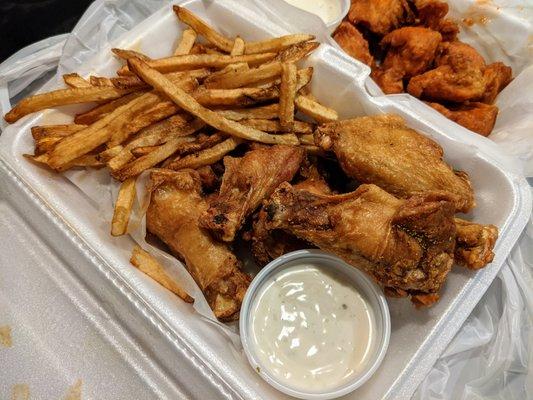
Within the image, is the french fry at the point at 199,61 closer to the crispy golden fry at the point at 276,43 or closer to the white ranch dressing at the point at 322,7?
the crispy golden fry at the point at 276,43

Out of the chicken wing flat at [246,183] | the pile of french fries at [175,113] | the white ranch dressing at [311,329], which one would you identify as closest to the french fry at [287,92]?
the pile of french fries at [175,113]

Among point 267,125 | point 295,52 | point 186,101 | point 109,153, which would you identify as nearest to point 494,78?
point 295,52

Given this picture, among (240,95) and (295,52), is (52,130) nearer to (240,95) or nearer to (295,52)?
(240,95)

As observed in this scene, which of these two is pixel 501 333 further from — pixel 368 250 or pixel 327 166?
pixel 327 166

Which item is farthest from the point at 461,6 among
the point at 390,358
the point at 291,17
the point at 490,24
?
the point at 390,358

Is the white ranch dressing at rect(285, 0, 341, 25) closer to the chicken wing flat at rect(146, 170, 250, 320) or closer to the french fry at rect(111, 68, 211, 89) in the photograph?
the french fry at rect(111, 68, 211, 89)

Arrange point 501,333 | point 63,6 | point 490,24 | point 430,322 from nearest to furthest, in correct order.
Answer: point 430,322, point 501,333, point 490,24, point 63,6
